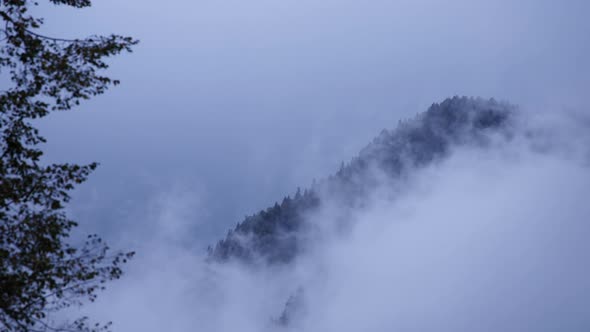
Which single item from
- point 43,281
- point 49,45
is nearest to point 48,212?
point 43,281

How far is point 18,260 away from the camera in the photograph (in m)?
9.28

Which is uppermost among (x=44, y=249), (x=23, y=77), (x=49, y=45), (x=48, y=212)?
(x=49, y=45)

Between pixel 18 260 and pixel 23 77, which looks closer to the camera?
pixel 18 260

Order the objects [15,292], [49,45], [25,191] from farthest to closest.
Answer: [49,45]
[25,191]
[15,292]

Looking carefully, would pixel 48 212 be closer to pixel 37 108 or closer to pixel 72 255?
pixel 72 255

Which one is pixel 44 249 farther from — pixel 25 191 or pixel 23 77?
pixel 23 77

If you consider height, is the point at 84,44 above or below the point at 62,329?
above

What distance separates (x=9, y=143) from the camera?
9.84 metres

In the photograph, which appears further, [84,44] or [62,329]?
[84,44]

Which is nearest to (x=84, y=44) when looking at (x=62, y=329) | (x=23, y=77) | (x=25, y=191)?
(x=23, y=77)

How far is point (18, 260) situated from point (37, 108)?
300cm

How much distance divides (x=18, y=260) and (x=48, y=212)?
3.38 feet

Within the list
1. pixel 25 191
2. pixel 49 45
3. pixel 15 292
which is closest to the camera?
pixel 15 292

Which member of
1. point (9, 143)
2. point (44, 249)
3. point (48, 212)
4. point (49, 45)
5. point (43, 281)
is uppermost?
point (49, 45)
